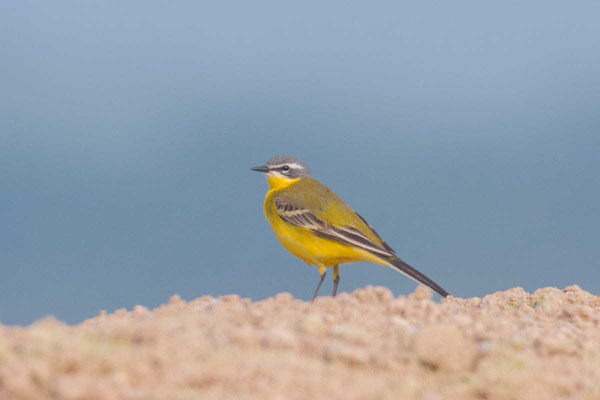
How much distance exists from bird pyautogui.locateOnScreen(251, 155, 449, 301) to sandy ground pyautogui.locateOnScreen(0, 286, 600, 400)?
1764 mm

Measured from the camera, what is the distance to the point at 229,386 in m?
3.65

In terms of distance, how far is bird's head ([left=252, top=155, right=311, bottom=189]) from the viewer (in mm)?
8953

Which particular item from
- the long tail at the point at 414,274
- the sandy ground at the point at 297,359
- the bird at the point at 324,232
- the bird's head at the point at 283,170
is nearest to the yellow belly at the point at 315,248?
the bird at the point at 324,232

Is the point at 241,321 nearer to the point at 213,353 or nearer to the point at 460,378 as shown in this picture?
the point at 213,353

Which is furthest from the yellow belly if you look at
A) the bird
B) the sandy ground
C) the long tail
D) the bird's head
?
the sandy ground

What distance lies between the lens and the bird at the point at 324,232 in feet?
24.3

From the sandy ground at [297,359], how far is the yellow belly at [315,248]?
6.19 ft

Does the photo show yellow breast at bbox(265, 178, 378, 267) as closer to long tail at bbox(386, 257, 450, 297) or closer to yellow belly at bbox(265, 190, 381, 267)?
yellow belly at bbox(265, 190, 381, 267)

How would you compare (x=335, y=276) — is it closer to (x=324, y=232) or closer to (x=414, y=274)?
(x=324, y=232)

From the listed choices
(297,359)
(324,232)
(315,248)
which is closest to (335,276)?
(315,248)

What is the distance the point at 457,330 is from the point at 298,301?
2.31m

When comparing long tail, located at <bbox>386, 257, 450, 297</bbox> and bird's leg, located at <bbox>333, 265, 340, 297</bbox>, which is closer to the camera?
long tail, located at <bbox>386, 257, 450, 297</bbox>

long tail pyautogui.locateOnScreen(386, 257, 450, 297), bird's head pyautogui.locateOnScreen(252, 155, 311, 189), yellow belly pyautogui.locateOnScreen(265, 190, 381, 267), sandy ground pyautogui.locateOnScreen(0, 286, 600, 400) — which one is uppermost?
bird's head pyautogui.locateOnScreen(252, 155, 311, 189)

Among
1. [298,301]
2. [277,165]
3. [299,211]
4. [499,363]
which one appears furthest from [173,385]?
[277,165]
